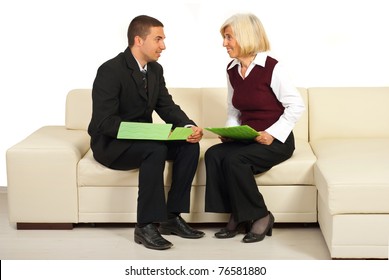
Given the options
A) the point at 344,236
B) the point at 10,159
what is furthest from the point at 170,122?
the point at 344,236

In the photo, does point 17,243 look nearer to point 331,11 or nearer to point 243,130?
point 243,130

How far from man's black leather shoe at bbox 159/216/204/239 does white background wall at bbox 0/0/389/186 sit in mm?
1479

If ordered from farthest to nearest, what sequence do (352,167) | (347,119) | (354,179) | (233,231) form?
1. (347,119)
2. (233,231)
3. (352,167)
4. (354,179)

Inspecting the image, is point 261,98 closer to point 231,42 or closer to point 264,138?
point 264,138

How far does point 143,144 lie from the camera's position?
15.2ft

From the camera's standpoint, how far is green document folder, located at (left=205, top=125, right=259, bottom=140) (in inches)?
179

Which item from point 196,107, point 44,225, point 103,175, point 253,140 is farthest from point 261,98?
point 44,225

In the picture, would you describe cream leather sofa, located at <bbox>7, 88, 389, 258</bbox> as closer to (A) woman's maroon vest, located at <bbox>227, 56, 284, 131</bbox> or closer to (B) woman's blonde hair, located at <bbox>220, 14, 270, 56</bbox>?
(A) woman's maroon vest, located at <bbox>227, 56, 284, 131</bbox>

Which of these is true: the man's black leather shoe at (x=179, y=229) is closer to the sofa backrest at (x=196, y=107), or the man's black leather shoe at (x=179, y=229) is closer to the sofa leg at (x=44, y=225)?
the sofa leg at (x=44, y=225)

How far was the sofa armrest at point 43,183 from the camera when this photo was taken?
15.8ft

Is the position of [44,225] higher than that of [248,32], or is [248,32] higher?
[248,32]

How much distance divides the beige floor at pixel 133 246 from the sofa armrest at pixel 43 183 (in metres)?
0.09

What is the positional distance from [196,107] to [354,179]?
4.55 ft

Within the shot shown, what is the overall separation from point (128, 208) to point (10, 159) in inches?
25.9
